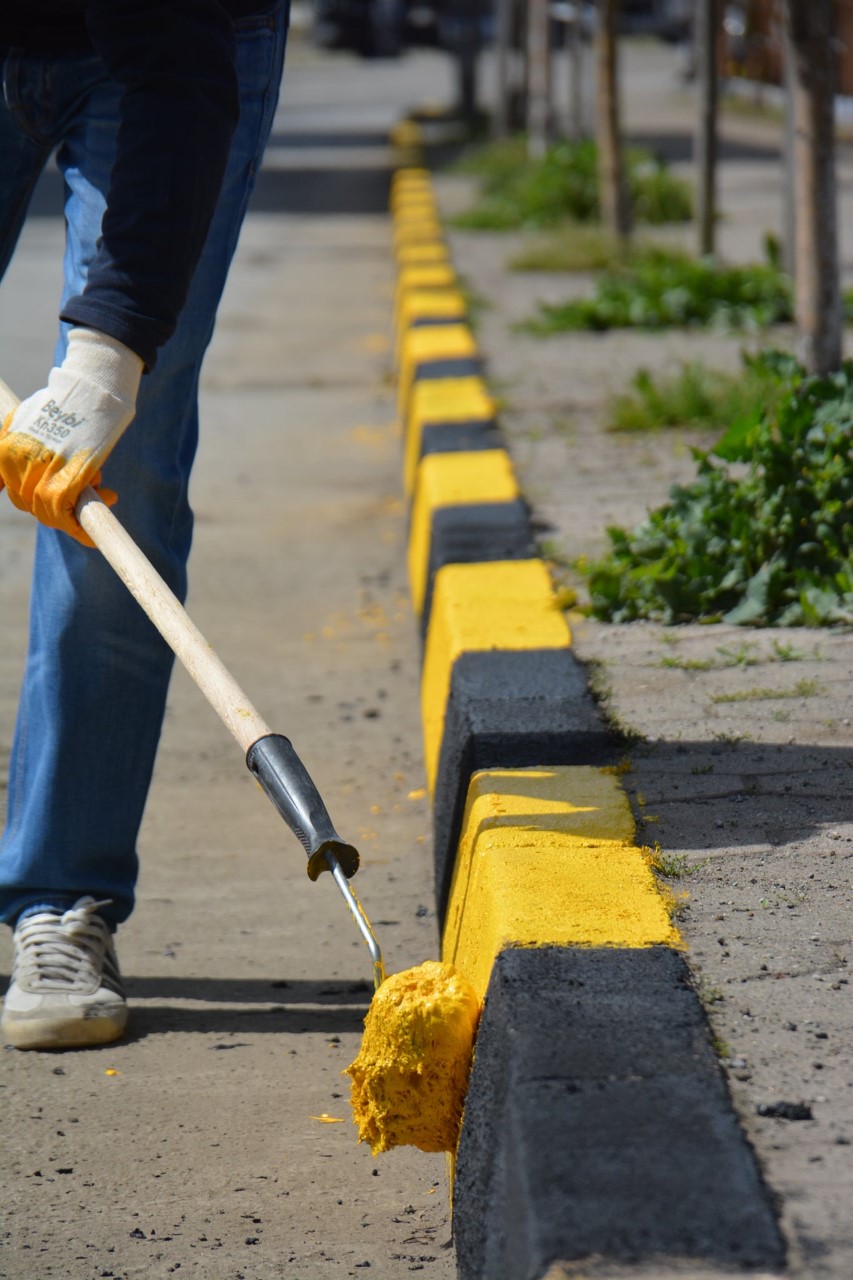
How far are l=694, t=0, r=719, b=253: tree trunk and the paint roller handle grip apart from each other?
6.16 meters

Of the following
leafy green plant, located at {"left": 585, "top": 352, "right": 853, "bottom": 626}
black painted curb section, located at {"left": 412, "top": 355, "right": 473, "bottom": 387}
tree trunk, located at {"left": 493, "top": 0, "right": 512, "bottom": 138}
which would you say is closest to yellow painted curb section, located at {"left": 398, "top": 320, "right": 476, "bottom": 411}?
black painted curb section, located at {"left": 412, "top": 355, "right": 473, "bottom": 387}

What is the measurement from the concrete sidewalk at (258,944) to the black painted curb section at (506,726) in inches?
7.4

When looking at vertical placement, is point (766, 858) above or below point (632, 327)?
above

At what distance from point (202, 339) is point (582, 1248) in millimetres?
1470

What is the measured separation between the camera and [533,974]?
191 cm

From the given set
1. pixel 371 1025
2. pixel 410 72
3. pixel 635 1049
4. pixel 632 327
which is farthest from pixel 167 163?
pixel 410 72

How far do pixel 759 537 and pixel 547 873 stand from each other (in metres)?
1.35

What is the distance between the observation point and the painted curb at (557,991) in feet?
4.86

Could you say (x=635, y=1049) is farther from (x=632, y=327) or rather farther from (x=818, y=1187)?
(x=632, y=327)

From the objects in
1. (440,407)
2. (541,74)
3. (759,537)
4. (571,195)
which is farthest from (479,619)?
(541,74)

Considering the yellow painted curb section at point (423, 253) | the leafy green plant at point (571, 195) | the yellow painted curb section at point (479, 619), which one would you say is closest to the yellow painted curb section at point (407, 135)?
the leafy green plant at point (571, 195)

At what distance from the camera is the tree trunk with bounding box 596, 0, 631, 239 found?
332 inches

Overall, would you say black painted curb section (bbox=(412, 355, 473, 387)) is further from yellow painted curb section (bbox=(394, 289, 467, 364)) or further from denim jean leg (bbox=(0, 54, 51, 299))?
denim jean leg (bbox=(0, 54, 51, 299))

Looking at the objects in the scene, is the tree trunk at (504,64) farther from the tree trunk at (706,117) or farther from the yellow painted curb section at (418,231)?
the tree trunk at (706,117)
